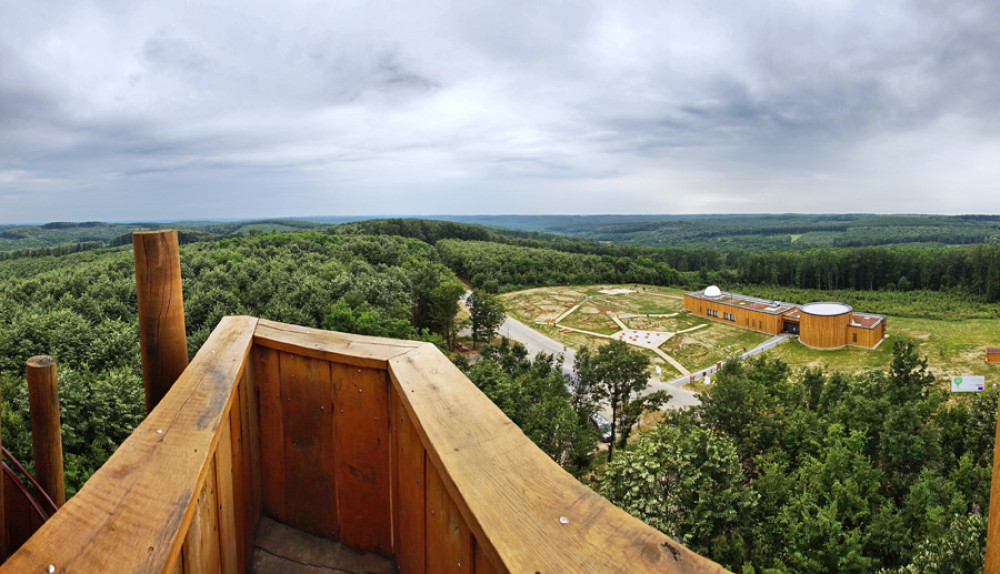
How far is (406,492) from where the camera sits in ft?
7.40

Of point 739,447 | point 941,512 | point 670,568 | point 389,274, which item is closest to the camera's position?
point 670,568

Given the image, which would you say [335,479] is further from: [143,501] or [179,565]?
[143,501]

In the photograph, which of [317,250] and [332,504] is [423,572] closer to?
[332,504]

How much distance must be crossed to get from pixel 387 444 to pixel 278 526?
3.12 feet

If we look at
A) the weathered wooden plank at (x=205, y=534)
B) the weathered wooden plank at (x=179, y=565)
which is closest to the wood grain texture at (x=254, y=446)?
the weathered wooden plank at (x=205, y=534)

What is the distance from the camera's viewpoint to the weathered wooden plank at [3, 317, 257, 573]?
1271 mm

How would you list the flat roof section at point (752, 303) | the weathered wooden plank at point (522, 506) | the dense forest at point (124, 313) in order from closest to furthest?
the weathered wooden plank at point (522, 506) < the dense forest at point (124, 313) < the flat roof section at point (752, 303)

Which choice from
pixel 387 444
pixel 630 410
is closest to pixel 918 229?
pixel 630 410

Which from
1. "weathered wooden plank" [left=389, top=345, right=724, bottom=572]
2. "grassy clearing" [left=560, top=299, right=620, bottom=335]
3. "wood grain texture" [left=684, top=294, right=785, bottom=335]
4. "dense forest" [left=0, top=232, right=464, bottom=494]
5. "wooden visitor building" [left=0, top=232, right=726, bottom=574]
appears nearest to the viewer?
"weathered wooden plank" [left=389, top=345, right=724, bottom=572]

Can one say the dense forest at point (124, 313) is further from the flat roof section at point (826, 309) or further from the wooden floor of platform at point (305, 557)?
the flat roof section at point (826, 309)

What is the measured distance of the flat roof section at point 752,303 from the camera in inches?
1738

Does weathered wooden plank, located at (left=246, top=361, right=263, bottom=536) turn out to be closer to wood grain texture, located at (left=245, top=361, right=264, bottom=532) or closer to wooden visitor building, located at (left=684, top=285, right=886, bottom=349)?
wood grain texture, located at (left=245, top=361, right=264, bottom=532)

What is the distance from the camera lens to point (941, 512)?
39.3 ft

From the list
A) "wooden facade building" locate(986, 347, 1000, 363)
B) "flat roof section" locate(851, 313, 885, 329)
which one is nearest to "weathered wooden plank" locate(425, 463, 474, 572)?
"wooden facade building" locate(986, 347, 1000, 363)
